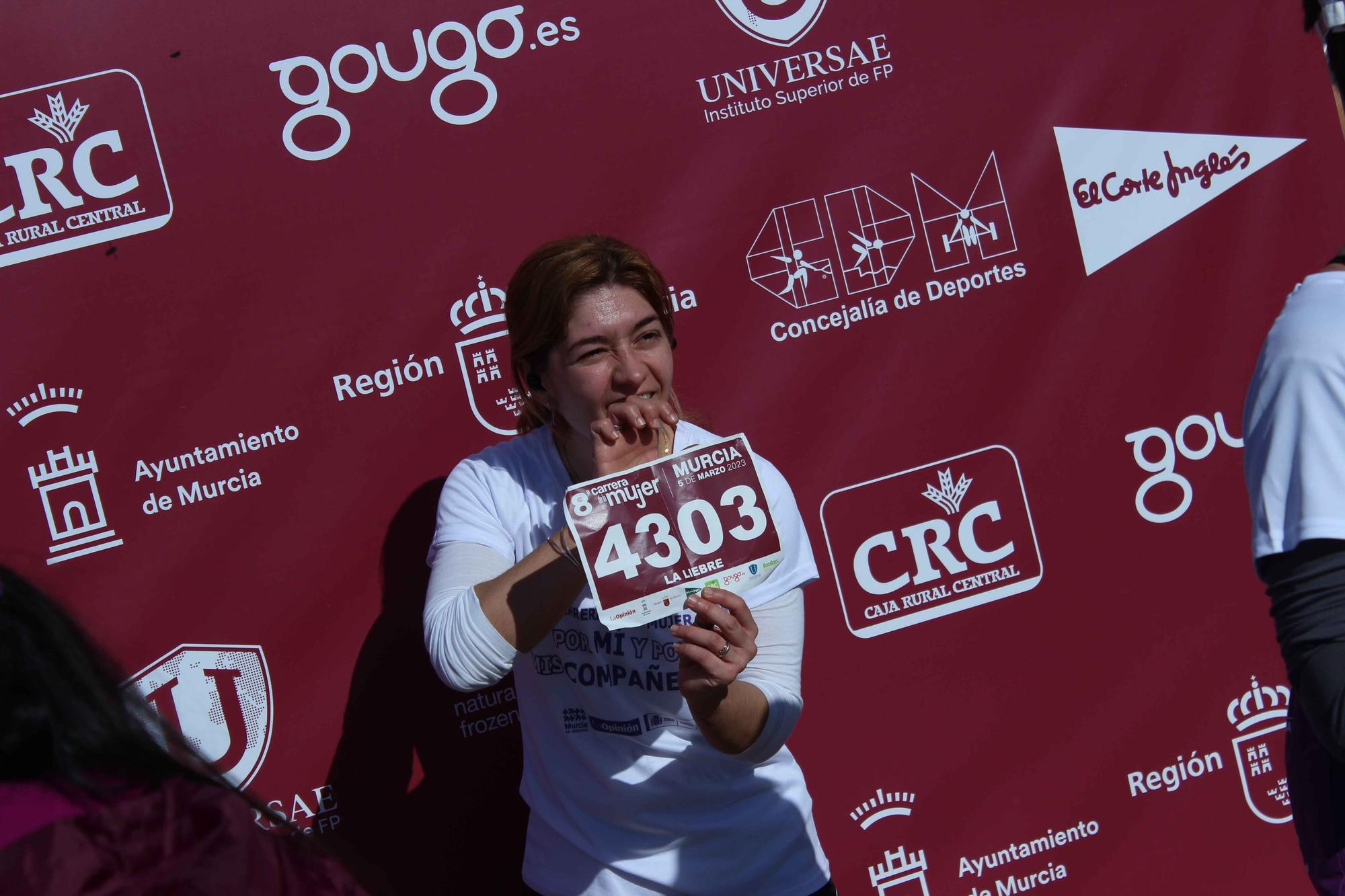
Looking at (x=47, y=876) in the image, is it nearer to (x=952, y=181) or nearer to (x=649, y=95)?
(x=649, y=95)

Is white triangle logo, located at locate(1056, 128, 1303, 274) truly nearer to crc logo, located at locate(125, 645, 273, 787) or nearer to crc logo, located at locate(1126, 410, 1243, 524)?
crc logo, located at locate(1126, 410, 1243, 524)

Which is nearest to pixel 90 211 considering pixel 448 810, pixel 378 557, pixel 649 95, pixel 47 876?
pixel 378 557

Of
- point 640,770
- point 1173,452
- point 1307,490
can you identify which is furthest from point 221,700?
point 1173,452

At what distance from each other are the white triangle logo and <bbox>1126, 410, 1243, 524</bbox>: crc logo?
385mm

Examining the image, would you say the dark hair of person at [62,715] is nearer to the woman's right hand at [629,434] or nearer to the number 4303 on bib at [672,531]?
the number 4303 on bib at [672,531]

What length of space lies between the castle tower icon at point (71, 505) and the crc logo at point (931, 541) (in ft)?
4.59

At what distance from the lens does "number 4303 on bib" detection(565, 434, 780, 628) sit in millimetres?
1495

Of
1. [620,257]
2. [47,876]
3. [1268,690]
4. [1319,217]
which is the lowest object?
[1268,690]

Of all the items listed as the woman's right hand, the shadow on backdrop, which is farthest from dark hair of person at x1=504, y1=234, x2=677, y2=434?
the shadow on backdrop

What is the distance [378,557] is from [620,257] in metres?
0.85

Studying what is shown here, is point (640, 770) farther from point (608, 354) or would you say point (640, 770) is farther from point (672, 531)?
point (608, 354)

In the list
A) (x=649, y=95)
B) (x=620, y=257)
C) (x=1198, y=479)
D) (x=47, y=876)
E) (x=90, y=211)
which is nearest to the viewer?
(x=47, y=876)

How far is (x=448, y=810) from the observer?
2.22 metres

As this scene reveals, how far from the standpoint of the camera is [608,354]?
65.5 inches
